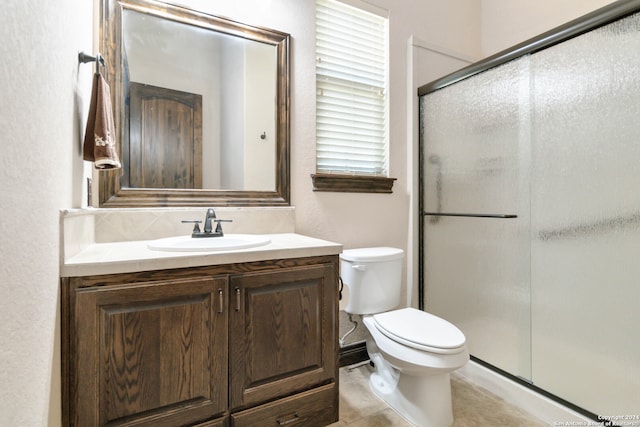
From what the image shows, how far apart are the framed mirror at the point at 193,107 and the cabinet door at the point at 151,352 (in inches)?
25.2

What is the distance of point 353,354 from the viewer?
2.09 meters

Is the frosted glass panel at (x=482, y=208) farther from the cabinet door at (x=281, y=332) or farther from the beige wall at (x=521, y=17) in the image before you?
the cabinet door at (x=281, y=332)

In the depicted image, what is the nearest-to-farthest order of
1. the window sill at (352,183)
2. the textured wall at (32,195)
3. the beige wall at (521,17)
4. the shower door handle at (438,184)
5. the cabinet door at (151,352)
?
the textured wall at (32,195), the cabinet door at (151,352), the window sill at (352,183), the beige wall at (521,17), the shower door handle at (438,184)

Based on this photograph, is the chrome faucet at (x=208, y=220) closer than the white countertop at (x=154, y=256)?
No

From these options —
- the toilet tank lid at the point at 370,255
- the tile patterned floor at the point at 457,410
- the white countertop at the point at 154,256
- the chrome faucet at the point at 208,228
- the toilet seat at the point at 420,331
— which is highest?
the chrome faucet at the point at 208,228

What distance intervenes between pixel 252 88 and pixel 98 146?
885 mm

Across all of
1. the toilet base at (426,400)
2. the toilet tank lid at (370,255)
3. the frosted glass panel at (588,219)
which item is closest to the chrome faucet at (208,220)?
the toilet tank lid at (370,255)

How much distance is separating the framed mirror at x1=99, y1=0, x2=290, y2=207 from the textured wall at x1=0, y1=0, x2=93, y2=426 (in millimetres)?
476

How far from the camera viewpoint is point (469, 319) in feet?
6.62

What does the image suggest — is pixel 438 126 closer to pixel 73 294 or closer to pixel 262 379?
pixel 262 379

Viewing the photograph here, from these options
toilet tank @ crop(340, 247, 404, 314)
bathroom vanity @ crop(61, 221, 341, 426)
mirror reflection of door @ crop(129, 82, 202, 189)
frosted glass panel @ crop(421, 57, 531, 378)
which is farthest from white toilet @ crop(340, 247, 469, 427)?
mirror reflection of door @ crop(129, 82, 202, 189)

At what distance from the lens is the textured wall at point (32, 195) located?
22.0 inches

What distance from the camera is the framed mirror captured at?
4.94ft

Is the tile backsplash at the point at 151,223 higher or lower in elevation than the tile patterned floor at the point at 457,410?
higher
